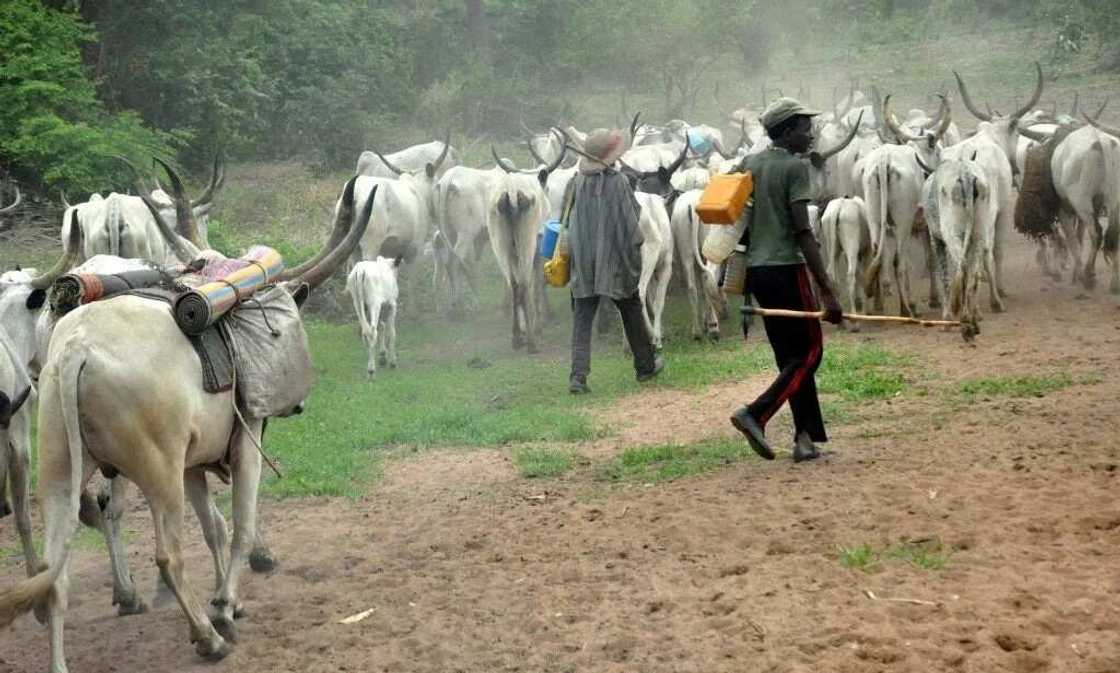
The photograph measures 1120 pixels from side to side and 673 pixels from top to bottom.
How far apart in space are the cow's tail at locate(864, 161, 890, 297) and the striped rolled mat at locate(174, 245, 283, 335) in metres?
7.63

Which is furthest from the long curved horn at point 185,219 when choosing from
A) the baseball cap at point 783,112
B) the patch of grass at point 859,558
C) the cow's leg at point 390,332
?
the cow's leg at point 390,332

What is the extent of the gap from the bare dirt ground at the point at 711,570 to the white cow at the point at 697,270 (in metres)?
4.89

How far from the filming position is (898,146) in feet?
45.8

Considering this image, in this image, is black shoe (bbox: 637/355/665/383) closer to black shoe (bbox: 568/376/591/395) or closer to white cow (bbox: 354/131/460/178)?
black shoe (bbox: 568/376/591/395)

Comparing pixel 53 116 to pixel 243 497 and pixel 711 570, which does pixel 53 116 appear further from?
pixel 711 570

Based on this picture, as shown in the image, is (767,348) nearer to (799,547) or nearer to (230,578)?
(799,547)

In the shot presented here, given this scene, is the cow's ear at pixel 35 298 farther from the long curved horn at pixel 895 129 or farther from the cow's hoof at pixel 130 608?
the long curved horn at pixel 895 129

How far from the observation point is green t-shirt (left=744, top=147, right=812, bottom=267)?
8.12 m

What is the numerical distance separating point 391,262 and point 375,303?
0.83 m

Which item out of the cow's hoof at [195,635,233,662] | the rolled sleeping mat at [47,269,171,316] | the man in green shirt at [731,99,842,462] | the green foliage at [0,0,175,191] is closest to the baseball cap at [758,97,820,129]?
the man in green shirt at [731,99,842,462]

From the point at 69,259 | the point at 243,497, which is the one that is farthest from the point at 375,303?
the point at 243,497

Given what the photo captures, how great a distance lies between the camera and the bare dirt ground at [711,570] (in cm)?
528

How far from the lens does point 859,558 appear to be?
19.9 ft

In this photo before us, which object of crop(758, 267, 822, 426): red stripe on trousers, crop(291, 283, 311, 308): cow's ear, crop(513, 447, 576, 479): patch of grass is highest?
crop(291, 283, 311, 308): cow's ear
